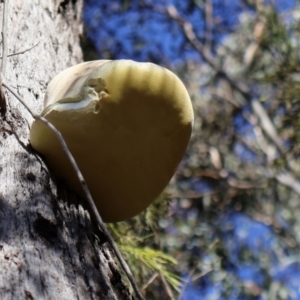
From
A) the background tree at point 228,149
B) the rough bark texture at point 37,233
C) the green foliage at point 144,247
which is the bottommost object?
the background tree at point 228,149

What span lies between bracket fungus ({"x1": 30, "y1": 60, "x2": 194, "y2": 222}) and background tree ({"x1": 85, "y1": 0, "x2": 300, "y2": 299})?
11.4 ft

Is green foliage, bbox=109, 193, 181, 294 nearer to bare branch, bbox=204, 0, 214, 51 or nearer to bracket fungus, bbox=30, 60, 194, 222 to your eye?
bracket fungus, bbox=30, 60, 194, 222

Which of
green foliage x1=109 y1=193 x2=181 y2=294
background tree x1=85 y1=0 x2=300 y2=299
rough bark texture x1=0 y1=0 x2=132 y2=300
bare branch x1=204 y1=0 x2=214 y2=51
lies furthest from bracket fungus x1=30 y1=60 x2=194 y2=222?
bare branch x1=204 y1=0 x2=214 y2=51

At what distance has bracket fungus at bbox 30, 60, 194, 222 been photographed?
1.22m

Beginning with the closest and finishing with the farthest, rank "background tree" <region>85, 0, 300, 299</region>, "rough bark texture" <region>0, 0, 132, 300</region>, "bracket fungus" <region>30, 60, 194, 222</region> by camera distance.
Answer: "rough bark texture" <region>0, 0, 132, 300</region>, "bracket fungus" <region>30, 60, 194, 222</region>, "background tree" <region>85, 0, 300, 299</region>

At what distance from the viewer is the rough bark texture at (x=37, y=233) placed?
1019 mm

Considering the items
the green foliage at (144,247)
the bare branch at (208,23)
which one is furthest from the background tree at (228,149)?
the green foliage at (144,247)

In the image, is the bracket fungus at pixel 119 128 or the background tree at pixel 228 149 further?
the background tree at pixel 228 149

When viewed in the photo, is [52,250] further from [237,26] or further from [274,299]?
[237,26]

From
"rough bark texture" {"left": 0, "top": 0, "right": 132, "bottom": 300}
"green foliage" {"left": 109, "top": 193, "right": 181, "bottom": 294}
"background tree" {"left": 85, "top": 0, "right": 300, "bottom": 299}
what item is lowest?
"background tree" {"left": 85, "top": 0, "right": 300, "bottom": 299}

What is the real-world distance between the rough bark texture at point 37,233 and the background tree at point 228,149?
139 inches

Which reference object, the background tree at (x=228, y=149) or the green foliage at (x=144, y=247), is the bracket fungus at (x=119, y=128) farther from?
the background tree at (x=228, y=149)

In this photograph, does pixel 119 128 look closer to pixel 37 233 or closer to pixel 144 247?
pixel 37 233

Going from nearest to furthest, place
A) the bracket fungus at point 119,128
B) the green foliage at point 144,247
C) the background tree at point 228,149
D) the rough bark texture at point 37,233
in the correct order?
the rough bark texture at point 37,233
the bracket fungus at point 119,128
the green foliage at point 144,247
the background tree at point 228,149
